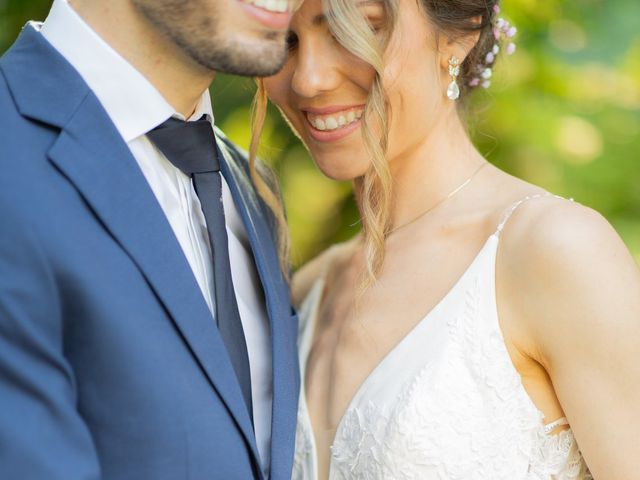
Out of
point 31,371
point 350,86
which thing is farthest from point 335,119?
point 31,371

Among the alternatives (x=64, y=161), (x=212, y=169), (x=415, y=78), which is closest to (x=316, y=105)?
(x=415, y=78)

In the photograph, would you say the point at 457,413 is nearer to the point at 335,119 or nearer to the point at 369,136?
the point at 369,136

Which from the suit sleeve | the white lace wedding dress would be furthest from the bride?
the suit sleeve

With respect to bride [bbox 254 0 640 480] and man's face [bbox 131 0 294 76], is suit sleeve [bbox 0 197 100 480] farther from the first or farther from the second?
bride [bbox 254 0 640 480]

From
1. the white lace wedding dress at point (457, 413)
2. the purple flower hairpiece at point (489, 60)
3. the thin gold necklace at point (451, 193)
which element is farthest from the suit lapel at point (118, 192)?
the purple flower hairpiece at point (489, 60)

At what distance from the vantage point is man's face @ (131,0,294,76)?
2062 millimetres

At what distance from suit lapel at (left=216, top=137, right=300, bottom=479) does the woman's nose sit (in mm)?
307

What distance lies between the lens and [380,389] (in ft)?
8.36

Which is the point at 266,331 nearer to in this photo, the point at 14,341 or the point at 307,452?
the point at 307,452

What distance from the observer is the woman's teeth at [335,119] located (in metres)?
2.71

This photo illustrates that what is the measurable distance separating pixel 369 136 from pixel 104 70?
2.79ft

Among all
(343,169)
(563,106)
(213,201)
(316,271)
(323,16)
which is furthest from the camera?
(563,106)

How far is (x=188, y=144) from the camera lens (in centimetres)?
227

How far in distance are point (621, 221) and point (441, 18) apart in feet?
5.79
